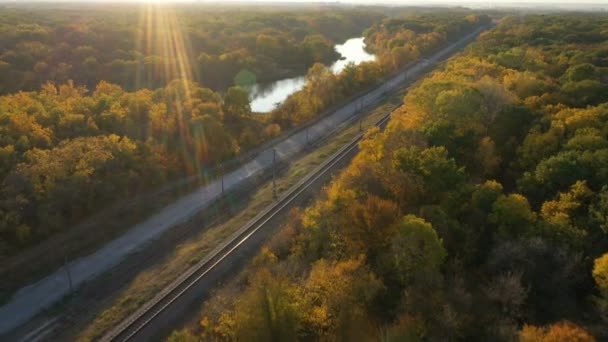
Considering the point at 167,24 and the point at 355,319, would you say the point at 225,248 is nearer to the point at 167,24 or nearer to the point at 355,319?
the point at 355,319

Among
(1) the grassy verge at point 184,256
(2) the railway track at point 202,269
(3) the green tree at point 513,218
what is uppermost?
(3) the green tree at point 513,218

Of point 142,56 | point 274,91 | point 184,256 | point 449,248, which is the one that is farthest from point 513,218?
point 142,56

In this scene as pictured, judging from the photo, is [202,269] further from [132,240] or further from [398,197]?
[398,197]

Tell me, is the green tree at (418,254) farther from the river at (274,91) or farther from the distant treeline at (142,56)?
the distant treeline at (142,56)

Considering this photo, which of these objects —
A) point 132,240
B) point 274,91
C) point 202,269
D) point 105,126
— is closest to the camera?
point 202,269

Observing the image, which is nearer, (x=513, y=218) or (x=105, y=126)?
(x=513, y=218)

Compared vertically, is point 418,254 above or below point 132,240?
above

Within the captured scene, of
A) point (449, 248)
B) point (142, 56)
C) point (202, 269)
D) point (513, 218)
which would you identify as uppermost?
point (513, 218)

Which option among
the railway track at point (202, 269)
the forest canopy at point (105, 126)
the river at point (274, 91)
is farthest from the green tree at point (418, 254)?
the river at point (274, 91)
